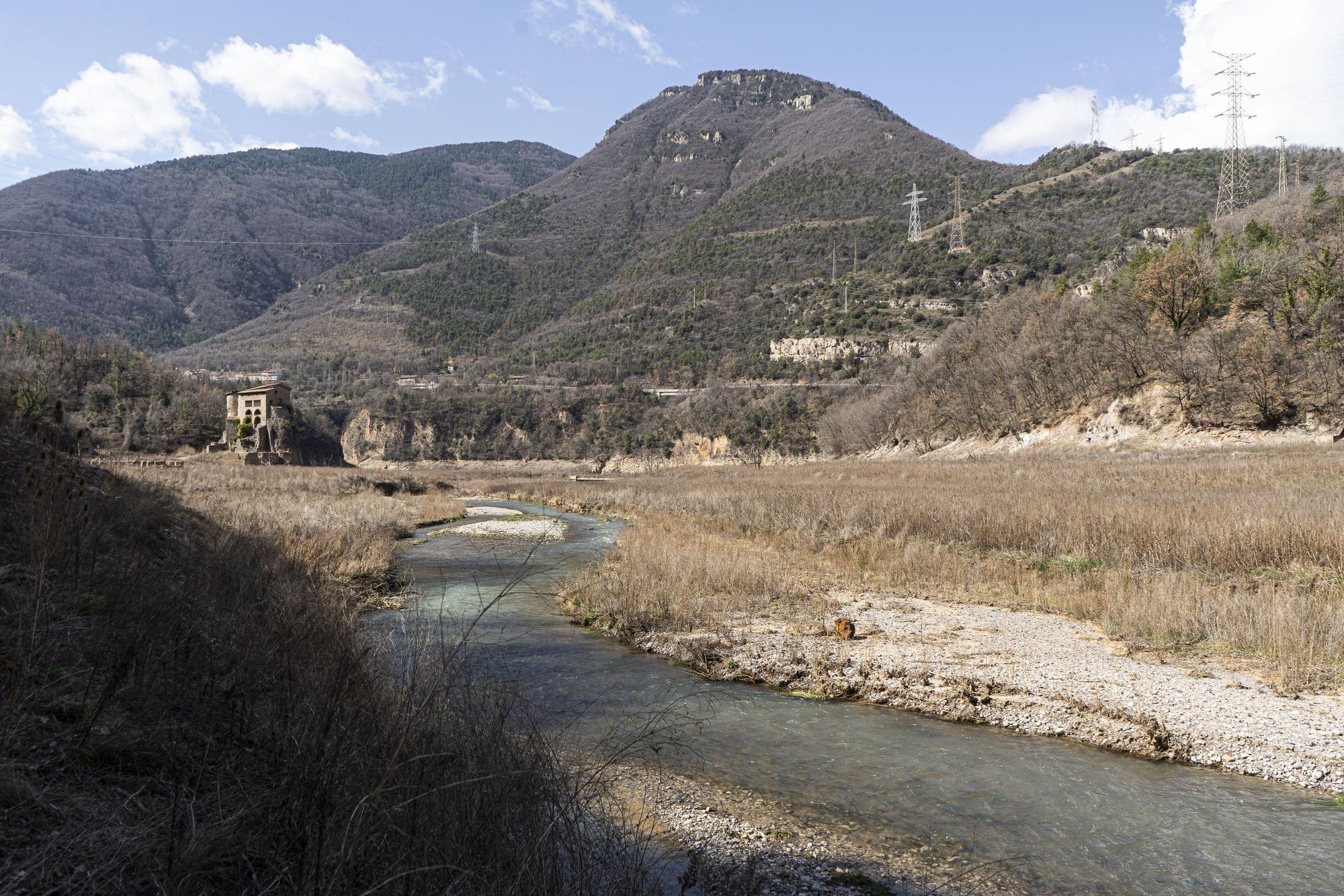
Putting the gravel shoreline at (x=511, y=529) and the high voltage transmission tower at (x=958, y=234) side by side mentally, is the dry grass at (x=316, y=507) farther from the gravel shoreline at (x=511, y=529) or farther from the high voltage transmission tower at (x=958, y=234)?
the high voltage transmission tower at (x=958, y=234)

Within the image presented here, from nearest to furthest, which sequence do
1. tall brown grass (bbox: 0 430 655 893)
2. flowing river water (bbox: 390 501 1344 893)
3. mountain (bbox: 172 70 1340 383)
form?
tall brown grass (bbox: 0 430 655 893) → flowing river water (bbox: 390 501 1344 893) → mountain (bbox: 172 70 1340 383)

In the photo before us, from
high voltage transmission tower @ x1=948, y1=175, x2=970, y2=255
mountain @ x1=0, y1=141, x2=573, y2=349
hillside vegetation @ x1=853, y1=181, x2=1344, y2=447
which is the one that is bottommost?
hillside vegetation @ x1=853, y1=181, x2=1344, y2=447

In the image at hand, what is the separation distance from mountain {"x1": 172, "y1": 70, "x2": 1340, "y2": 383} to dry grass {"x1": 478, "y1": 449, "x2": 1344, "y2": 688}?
40.7 metres

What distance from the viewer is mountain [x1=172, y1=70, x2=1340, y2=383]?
73.8 m

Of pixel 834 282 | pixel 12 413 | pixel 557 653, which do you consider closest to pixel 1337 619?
pixel 557 653

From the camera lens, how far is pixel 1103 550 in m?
14.1

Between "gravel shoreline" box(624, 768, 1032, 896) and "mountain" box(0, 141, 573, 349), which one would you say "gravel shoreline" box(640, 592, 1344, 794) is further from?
"mountain" box(0, 141, 573, 349)

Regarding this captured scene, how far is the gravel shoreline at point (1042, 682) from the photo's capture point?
6758mm

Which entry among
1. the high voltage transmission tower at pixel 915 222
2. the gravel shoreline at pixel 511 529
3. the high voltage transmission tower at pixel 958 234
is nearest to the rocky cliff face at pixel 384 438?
the gravel shoreline at pixel 511 529

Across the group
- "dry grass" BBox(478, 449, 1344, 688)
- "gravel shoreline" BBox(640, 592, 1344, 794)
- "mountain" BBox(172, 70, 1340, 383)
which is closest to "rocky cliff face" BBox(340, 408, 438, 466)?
"mountain" BBox(172, 70, 1340, 383)

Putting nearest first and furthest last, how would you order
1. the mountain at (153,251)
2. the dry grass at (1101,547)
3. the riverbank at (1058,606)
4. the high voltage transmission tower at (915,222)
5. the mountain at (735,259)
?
the riverbank at (1058,606), the dry grass at (1101,547), the mountain at (735,259), the high voltage transmission tower at (915,222), the mountain at (153,251)

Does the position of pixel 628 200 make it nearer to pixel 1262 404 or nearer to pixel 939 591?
pixel 1262 404

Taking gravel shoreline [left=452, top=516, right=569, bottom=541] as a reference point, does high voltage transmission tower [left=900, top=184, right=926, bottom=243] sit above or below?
above

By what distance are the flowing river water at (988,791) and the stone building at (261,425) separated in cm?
5451
